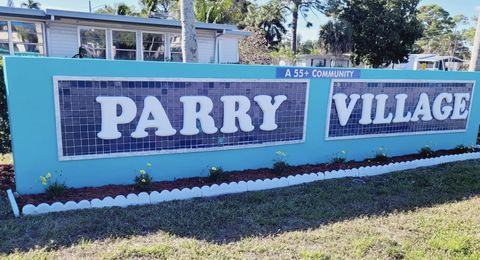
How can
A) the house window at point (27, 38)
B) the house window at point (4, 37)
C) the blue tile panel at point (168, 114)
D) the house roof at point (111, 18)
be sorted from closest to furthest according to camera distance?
the blue tile panel at point (168, 114)
the house roof at point (111, 18)
the house window at point (4, 37)
the house window at point (27, 38)

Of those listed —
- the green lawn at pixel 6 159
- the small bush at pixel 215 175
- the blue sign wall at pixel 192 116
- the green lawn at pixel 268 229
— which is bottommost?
the green lawn at pixel 268 229

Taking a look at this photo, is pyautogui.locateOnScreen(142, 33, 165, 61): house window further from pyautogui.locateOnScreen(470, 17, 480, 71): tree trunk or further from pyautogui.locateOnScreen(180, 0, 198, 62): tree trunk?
pyautogui.locateOnScreen(470, 17, 480, 71): tree trunk

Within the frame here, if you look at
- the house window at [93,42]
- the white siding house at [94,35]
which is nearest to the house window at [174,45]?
the white siding house at [94,35]

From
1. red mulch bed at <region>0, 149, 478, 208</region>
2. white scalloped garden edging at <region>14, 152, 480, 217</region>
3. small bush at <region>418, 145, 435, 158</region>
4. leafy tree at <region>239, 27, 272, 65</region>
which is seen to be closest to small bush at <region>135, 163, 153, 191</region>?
red mulch bed at <region>0, 149, 478, 208</region>

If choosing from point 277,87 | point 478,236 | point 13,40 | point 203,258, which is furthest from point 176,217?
point 13,40

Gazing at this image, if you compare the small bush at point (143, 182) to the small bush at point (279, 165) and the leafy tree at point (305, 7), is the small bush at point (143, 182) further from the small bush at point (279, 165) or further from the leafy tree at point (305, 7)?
the leafy tree at point (305, 7)

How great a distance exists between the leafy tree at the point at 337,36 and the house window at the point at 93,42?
70.2 ft

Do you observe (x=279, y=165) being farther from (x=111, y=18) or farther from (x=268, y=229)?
(x=111, y=18)

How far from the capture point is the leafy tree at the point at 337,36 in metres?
29.9

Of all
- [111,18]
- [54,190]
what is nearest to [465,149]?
[54,190]

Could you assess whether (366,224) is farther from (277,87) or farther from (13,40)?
(13,40)

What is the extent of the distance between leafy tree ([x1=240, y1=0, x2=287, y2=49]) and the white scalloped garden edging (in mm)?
27288

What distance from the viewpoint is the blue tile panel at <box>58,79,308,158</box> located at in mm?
4164

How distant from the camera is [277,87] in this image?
540 centimetres
